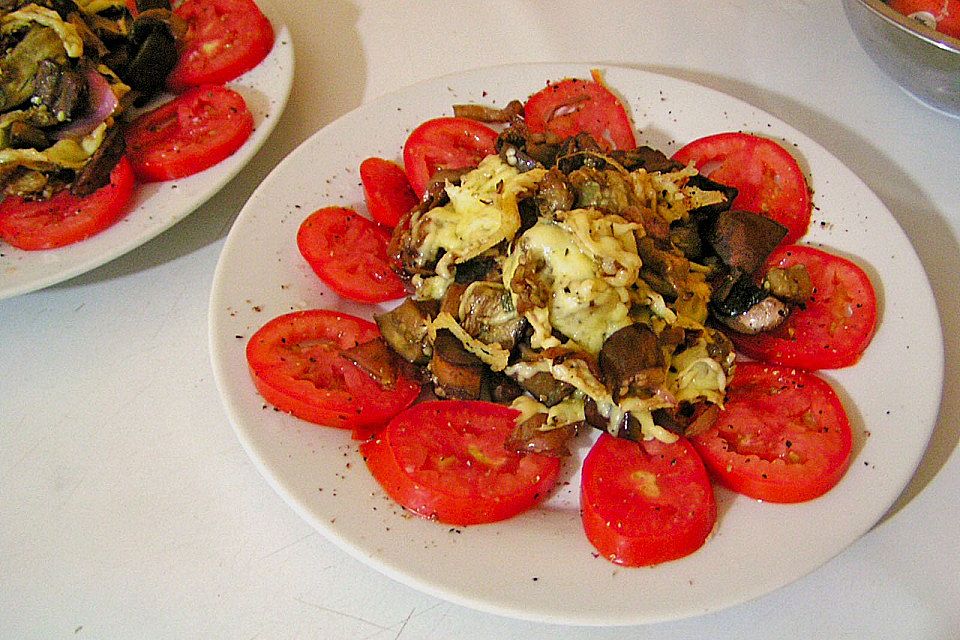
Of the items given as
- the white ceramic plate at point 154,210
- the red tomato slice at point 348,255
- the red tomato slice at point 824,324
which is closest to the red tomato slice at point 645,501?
the red tomato slice at point 824,324

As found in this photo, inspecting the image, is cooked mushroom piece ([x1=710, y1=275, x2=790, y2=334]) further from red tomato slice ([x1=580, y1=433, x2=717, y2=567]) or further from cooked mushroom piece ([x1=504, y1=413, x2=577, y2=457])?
cooked mushroom piece ([x1=504, y1=413, x2=577, y2=457])

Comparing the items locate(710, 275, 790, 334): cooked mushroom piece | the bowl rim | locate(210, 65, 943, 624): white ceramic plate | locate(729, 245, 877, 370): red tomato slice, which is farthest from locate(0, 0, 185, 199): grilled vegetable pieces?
the bowl rim

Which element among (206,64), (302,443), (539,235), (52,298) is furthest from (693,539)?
(206,64)

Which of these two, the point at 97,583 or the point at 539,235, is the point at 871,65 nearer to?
the point at 539,235

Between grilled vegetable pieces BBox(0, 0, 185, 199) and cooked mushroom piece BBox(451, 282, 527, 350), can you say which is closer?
cooked mushroom piece BBox(451, 282, 527, 350)

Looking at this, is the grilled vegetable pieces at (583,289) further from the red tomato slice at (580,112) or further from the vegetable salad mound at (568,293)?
the red tomato slice at (580,112)

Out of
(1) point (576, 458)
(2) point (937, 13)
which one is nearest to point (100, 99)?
(1) point (576, 458)

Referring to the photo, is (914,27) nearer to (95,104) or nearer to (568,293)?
(568,293)
